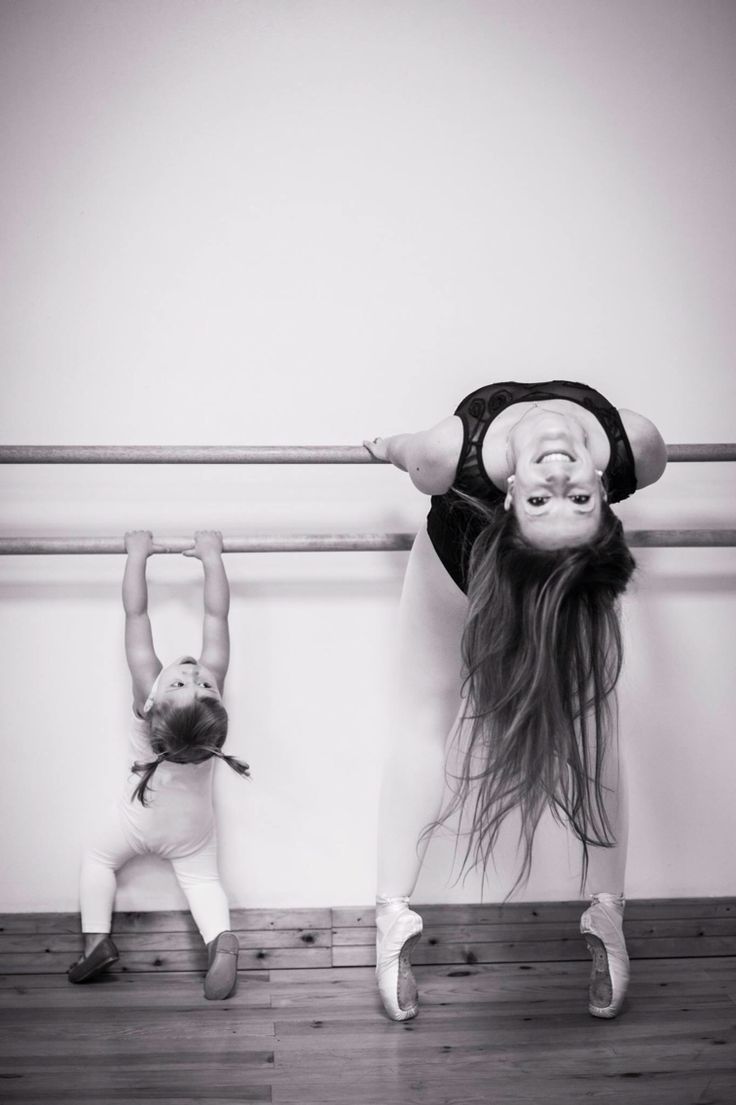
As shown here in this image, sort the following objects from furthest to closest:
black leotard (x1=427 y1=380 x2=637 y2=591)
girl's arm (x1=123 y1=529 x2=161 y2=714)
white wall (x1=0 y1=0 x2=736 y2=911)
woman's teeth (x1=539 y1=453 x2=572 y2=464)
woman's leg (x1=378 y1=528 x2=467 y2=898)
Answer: white wall (x1=0 y1=0 x2=736 y2=911), girl's arm (x1=123 y1=529 x2=161 y2=714), woman's leg (x1=378 y1=528 x2=467 y2=898), black leotard (x1=427 y1=380 x2=637 y2=591), woman's teeth (x1=539 y1=453 x2=572 y2=464)

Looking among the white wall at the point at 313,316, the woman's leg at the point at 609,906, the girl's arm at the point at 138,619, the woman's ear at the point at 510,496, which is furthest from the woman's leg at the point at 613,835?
the girl's arm at the point at 138,619

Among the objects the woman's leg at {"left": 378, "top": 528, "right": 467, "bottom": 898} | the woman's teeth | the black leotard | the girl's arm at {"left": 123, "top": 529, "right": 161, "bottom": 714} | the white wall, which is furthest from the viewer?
the white wall

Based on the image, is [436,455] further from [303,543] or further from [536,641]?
[303,543]

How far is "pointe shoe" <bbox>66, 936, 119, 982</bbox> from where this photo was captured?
2088 mm

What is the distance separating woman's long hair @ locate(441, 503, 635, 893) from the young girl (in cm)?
58

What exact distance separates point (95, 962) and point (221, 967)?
0.26 meters

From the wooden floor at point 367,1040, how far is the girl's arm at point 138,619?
57cm

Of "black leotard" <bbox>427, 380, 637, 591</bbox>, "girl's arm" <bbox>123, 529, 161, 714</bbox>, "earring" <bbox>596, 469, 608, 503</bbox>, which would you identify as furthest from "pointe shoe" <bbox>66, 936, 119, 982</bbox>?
"earring" <bbox>596, 469, 608, 503</bbox>

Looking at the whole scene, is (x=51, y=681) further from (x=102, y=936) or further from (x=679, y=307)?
(x=679, y=307)

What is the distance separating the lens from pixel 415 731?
1969mm

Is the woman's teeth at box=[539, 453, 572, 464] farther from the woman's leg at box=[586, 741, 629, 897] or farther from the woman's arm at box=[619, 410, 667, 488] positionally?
the woman's leg at box=[586, 741, 629, 897]

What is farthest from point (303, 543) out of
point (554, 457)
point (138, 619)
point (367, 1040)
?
point (367, 1040)

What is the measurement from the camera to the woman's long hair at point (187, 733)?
6.44ft

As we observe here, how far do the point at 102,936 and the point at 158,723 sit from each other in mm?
471
